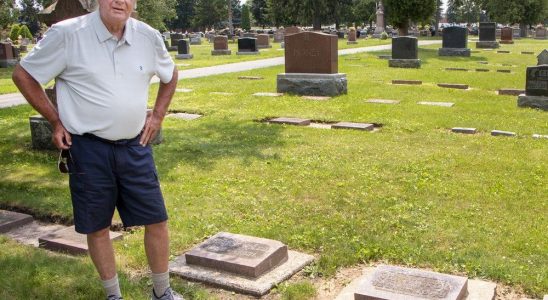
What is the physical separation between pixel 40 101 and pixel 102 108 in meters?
0.37

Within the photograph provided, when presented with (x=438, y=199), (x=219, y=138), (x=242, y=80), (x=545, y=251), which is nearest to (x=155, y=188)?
(x=545, y=251)

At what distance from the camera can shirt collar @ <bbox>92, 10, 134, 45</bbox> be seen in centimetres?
303

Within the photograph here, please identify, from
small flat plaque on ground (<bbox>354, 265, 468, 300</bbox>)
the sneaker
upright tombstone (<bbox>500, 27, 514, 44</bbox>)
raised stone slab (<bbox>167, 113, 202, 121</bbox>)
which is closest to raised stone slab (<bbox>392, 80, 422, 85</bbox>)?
raised stone slab (<bbox>167, 113, 202, 121</bbox>)

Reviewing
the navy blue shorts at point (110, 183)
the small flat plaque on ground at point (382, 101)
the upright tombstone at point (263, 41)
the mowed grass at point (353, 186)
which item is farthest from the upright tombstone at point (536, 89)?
the upright tombstone at point (263, 41)

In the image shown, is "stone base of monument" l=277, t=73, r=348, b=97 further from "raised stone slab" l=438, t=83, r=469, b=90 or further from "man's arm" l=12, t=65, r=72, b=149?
"man's arm" l=12, t=65, r=72, b=149

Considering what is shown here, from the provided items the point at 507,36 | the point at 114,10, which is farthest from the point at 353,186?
the point at 507,36

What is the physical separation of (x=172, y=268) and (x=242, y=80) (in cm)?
1275

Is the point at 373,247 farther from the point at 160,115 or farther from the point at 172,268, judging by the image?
the point at 160,115

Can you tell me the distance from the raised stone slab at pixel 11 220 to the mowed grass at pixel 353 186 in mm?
226

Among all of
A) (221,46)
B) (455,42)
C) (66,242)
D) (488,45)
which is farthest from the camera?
(488,45)

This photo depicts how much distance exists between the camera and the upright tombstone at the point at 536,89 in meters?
11.3

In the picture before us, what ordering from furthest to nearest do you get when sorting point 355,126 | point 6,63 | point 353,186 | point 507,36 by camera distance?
point 507,36, point 6,63, point 355,126, point 353,186

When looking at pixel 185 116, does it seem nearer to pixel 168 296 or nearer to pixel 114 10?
pixel 168 296

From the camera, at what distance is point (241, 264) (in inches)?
152
